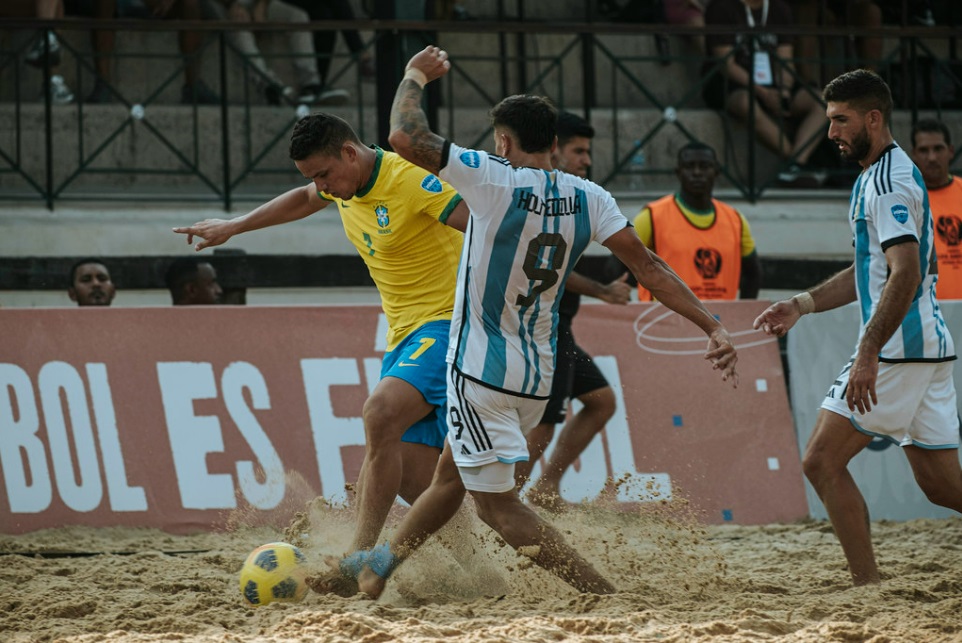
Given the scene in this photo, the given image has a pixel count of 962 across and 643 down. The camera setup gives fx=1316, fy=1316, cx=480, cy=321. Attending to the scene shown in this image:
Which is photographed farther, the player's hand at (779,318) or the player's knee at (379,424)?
the player's hand at (779,318)

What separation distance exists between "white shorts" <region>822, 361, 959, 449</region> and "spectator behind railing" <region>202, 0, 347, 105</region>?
746cm

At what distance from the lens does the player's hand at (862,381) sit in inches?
219

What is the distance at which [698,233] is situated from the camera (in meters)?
9.20

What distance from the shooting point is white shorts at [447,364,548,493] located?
5410 mm

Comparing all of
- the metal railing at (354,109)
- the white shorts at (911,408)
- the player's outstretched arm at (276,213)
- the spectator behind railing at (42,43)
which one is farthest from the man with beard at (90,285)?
the white shorts at (911,408)

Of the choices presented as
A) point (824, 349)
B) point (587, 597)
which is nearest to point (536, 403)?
point (587, 597)

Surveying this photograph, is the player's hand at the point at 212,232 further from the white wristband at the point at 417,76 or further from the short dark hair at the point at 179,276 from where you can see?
the short dark hair at the point at 179,276

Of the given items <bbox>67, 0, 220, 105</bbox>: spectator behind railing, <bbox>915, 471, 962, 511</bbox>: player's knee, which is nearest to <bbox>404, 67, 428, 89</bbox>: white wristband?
<bbox>915, 471, 962, 511</bbox>: player's knee

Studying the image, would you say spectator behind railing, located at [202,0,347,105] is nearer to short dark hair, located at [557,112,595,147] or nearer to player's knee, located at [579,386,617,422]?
short dark hair, located at [557,112,595,147]

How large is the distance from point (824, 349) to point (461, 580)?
13.0ft

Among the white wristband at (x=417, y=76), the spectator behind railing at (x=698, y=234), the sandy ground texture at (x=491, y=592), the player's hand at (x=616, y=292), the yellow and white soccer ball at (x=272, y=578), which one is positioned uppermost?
the white wristband at (x=417, y=76)

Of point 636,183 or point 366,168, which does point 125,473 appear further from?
point 636,183

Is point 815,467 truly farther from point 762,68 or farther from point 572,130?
point 762,68

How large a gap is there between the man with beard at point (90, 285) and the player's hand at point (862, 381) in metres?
5.63
